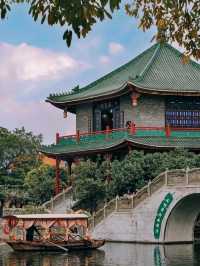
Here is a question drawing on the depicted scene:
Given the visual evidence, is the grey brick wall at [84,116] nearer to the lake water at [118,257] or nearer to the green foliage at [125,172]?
the green foliage at [125,172]

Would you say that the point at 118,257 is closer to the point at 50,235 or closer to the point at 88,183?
the point at 50,235

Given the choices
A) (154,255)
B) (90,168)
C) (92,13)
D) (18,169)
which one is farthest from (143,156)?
(92,13)

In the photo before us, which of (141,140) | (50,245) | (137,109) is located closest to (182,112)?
(137,109)

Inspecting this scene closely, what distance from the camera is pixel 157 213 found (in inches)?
1148

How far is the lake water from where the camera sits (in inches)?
916

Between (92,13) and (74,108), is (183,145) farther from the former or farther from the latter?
(92,13)

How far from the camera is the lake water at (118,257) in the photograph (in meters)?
23.3

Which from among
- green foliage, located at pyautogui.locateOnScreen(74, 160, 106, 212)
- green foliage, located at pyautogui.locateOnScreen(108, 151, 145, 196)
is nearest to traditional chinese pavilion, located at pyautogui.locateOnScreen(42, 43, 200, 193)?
green foliage, located at pyautogui.locateOnScreen(108, 151, 145, 196)

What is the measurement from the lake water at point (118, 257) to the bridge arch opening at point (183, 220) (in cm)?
109

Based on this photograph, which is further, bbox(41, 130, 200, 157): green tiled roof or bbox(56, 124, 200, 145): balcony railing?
bbox(56, 124, 200, 145): balcony railing

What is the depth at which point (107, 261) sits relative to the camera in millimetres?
23625

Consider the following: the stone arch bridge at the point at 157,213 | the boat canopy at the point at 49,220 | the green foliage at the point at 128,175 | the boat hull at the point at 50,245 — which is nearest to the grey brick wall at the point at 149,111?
the green foliage at the point at 128,175

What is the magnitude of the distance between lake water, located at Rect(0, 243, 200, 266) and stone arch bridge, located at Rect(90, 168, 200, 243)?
3.45 feet

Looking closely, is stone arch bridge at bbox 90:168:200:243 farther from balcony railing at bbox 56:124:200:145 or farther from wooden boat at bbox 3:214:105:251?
balcony railing at bbox 56:124:200:145
